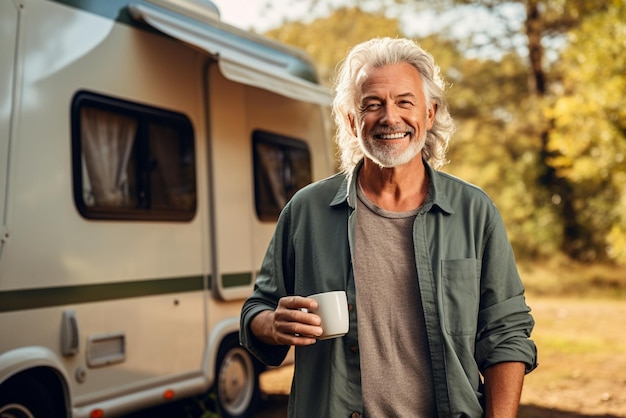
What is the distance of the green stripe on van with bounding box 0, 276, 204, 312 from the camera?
4.59 m

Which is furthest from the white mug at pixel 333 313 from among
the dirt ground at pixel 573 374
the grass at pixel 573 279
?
the grass at pixel 573 279

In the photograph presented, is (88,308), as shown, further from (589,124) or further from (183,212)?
(589,124)

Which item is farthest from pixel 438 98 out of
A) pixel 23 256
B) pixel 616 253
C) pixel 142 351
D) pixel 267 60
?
pixel 616 253

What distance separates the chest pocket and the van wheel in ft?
14.2

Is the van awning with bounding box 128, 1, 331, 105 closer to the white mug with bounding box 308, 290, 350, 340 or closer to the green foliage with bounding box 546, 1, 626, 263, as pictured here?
the white mug with bounding box 308, 290, 350, 340

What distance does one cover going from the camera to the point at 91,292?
5094mm

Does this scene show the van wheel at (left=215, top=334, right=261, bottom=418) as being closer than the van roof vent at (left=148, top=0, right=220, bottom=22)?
No

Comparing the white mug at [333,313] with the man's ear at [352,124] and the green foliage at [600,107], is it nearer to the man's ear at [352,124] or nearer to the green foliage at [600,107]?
the man's ear at [352,124]

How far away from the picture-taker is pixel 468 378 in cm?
238

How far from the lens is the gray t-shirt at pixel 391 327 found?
2.33 m

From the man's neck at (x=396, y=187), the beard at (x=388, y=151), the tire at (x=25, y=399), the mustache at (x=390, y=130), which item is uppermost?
the mustache at (x=390, y=130)

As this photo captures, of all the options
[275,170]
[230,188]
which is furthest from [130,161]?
[275,170]

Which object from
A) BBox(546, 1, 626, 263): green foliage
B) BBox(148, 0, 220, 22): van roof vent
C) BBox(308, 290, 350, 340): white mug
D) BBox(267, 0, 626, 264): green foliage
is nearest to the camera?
BBox(308, 290, 350, 340): white mug

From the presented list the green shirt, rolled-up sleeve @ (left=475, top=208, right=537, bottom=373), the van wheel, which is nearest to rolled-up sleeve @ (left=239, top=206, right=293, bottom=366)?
the green shirt
